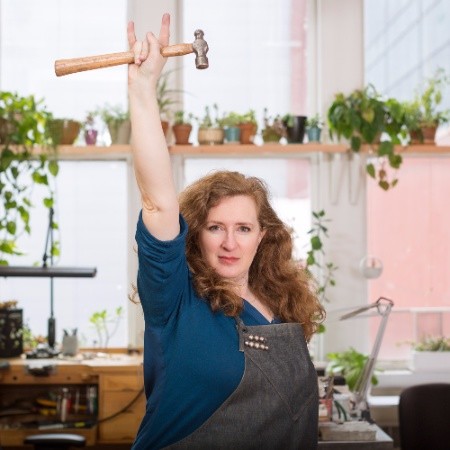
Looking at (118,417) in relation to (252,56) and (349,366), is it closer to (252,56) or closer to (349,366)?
(349,366)

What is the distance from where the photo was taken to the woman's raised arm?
1770 mm

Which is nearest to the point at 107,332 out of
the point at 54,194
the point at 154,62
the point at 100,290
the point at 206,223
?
the point at 100,290

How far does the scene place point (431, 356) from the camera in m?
5.78

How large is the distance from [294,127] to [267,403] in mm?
3528

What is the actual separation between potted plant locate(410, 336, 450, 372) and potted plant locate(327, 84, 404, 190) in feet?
3.31

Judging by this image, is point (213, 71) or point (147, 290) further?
point (213, 71)

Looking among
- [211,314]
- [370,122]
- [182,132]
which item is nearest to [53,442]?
[211,314]

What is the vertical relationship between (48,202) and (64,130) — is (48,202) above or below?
below

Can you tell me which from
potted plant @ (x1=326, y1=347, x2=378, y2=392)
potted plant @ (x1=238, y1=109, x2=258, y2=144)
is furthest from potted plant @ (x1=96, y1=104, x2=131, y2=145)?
potted plant @ (x1=326, y1=347, x2=378, y2=392)

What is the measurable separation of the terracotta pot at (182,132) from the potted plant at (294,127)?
554 mm

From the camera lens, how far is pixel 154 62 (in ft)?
5.79

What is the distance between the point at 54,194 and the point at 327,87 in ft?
5.81

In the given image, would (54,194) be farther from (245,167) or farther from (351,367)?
(351,367)

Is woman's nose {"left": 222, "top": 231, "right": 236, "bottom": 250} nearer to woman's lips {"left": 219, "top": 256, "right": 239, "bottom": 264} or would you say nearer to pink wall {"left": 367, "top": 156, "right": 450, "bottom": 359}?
woman's lips {"left": 219, "top": 256, "right": 239, "bottom": 264}
